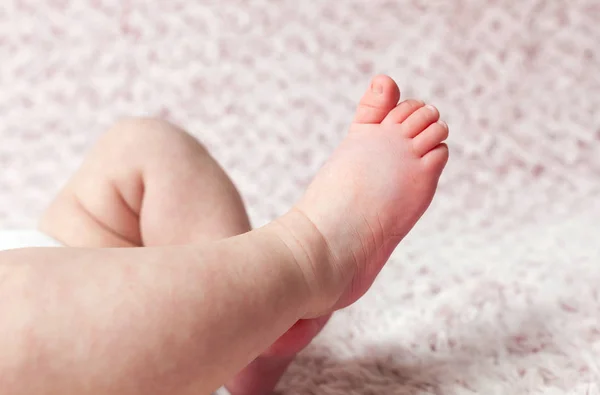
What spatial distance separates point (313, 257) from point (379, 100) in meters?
0.20

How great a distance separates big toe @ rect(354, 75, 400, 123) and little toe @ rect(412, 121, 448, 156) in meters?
0.05

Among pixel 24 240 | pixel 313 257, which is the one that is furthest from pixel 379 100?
pixel 24 240

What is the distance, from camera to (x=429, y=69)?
4.51 feet

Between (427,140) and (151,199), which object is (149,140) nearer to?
(151,199)

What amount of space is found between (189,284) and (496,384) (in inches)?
12.8

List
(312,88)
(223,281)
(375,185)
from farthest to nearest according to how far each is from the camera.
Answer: (312,88) → (375,185) → (223,281)

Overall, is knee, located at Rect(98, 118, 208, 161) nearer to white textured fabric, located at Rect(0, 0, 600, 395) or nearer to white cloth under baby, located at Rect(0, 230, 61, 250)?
white cloth under baby, located at Rect(0, 230, 61, 250)

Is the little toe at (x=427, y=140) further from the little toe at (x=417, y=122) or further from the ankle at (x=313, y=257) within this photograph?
the ankle at (x=313, y=257)

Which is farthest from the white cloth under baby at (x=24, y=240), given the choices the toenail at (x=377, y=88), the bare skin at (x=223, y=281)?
the toenail at (x=377, y=88)

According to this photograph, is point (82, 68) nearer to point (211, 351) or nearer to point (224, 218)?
point (224, 218)

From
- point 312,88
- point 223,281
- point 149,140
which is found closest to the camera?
point 223,281

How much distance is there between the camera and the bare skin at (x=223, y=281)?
528mm

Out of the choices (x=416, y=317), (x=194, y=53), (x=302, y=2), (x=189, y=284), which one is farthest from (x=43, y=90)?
(x=189, y=284)

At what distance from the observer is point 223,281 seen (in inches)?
22.7
